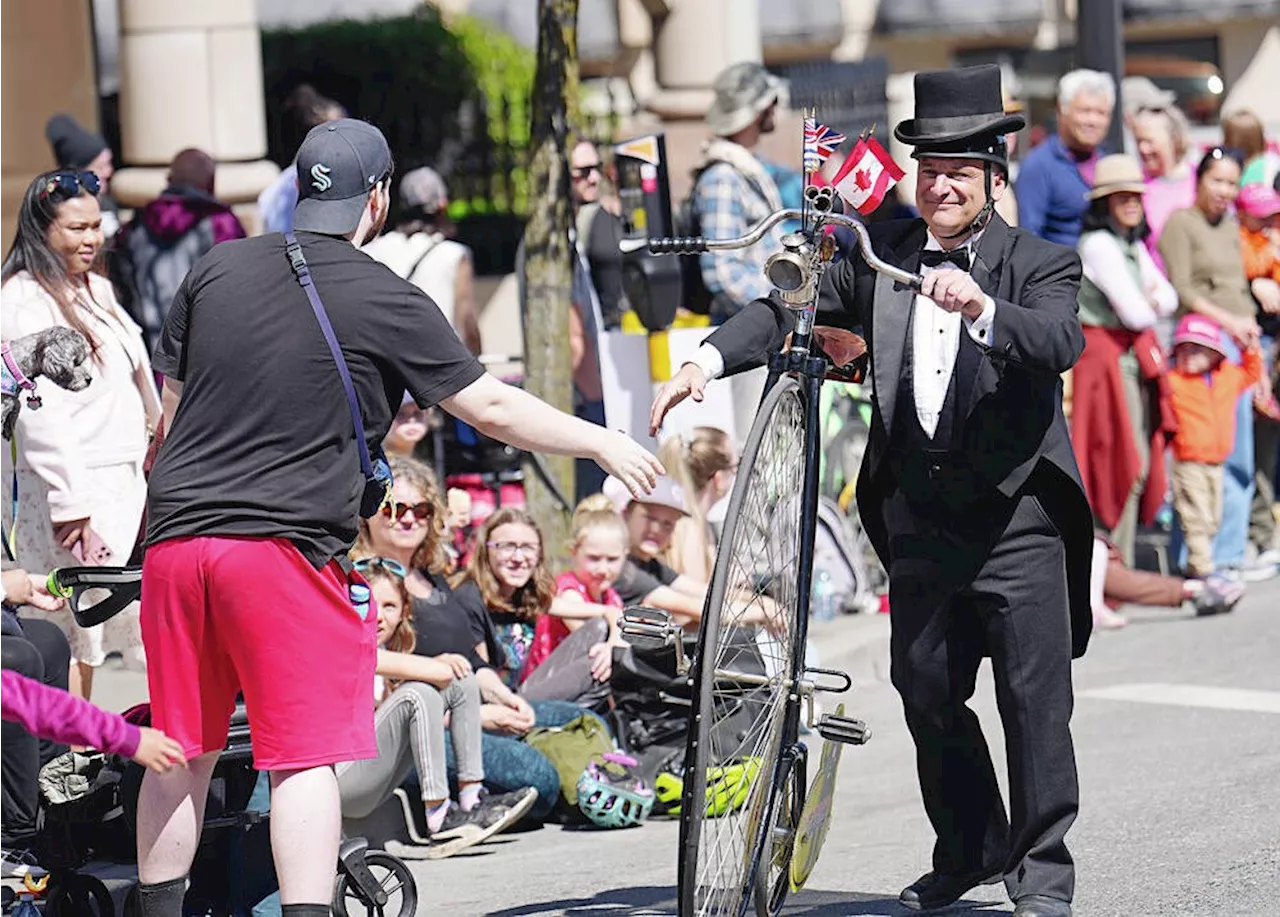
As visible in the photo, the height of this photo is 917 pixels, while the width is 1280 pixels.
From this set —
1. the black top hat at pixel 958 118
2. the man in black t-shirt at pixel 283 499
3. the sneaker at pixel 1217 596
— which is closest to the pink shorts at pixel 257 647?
the man in black t-shirt at pixel 283 499

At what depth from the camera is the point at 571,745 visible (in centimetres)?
771

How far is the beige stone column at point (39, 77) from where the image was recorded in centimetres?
1196

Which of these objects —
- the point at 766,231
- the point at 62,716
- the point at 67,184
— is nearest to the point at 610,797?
the point at 67,184

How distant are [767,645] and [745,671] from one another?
0.73ft

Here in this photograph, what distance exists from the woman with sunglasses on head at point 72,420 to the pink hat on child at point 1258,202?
270 inches

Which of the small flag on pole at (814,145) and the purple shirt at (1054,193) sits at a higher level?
the small flag on pole at (814,145)

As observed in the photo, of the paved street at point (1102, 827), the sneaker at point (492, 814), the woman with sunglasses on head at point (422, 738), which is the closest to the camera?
the paved street at point (1102, 827)

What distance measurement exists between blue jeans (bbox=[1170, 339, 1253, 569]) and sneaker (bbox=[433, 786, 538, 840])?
16.9ft

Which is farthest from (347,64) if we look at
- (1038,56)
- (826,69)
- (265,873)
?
(265,873)

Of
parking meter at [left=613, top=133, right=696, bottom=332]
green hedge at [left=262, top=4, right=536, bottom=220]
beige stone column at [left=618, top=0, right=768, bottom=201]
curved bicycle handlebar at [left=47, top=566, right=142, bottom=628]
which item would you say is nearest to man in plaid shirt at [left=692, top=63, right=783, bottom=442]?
parking meter at [left=613, top=133, right=696, bottom=332]

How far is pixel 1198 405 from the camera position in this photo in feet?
37.0

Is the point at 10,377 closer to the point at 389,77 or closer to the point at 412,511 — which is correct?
the point at 412,511

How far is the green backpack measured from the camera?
7613 mm

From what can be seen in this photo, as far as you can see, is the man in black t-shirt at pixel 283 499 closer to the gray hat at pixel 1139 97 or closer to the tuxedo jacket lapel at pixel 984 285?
the tuxedo jacket lapel at pixel 984 285
